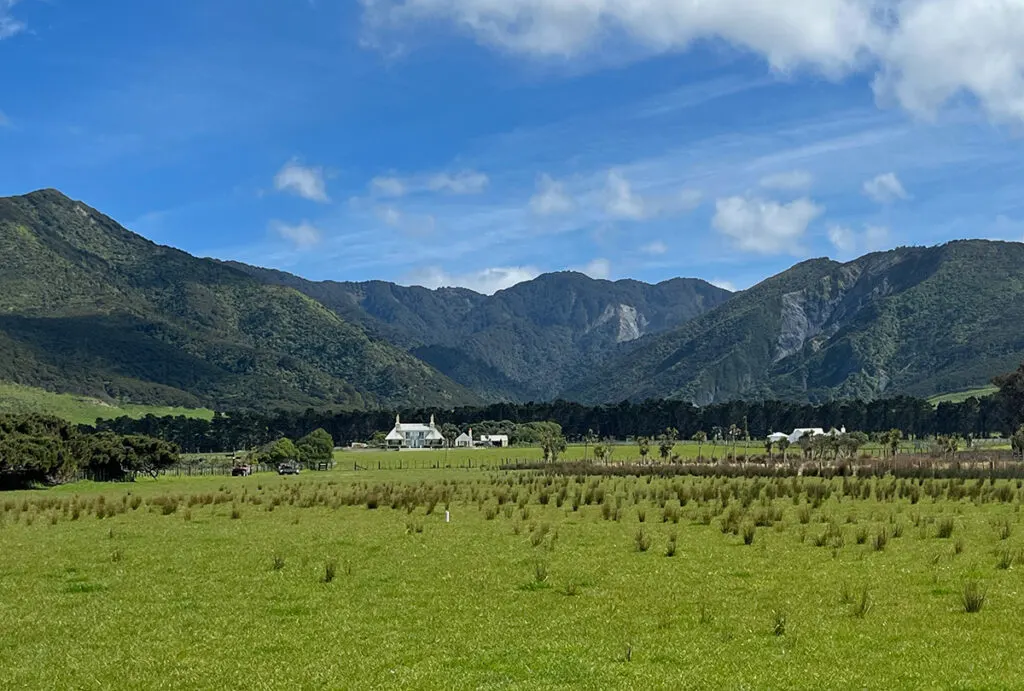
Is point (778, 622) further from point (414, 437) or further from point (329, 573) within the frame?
point (414, 437)

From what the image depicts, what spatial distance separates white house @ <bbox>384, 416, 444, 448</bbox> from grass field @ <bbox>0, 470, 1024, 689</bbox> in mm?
139716

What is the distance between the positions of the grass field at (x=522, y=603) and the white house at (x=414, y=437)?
140 meters

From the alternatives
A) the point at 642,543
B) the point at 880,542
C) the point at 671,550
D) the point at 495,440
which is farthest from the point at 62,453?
the point at 495,440

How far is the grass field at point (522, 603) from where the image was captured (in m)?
11.8

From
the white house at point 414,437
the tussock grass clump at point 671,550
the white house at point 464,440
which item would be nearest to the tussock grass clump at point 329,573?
the tussock grass clump at point 671,550

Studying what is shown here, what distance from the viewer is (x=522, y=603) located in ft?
53.3

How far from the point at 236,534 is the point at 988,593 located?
20.4m

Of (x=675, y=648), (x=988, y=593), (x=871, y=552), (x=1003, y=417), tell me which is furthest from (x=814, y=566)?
(x=1003, y=417)

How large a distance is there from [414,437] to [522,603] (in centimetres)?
15891

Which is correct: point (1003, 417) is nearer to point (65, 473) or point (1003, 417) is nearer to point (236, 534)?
point (65, 473)

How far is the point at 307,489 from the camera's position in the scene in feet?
171

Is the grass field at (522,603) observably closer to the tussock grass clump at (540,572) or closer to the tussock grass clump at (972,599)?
the tussock grass clump at (540,572)

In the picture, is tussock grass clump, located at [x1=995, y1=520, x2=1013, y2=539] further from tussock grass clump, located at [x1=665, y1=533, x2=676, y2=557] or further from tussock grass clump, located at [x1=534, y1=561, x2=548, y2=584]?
tussock grass clump, located at [x1=534, y1=561, x2=548, y2=584]

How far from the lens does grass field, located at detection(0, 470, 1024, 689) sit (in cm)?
1182
